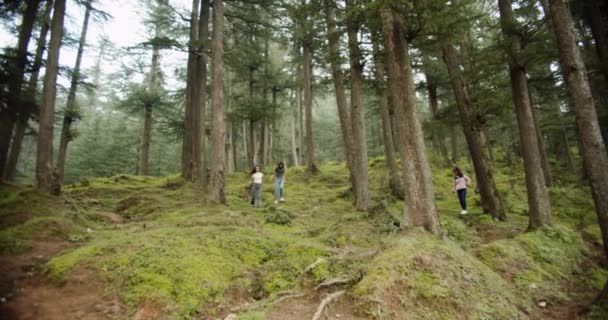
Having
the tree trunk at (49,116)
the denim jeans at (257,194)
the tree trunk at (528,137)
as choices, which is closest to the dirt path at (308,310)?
the tree trunk at (528,137)

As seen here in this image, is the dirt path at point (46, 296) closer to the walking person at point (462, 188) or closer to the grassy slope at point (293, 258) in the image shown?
the grassy slope at point (293, 258)

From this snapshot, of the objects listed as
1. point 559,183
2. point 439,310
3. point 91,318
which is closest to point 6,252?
point 91,318

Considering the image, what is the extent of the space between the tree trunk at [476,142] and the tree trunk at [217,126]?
7231 mm

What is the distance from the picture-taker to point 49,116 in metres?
8.87

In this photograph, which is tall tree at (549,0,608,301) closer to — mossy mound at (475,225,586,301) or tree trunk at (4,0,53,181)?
mossy mound at (475,225,586,301)

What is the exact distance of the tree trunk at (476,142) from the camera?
9109mm

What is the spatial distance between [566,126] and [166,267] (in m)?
22.4

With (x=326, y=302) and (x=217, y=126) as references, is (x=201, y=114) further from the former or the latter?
(x=326, y=302)

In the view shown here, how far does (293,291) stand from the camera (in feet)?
13.9

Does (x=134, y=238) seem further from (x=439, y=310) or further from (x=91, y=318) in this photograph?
(x=439, y=310)

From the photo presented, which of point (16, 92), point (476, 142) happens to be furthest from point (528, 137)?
point (16, 92)

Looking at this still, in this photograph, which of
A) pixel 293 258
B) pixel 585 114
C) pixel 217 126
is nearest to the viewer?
pixel 585 114

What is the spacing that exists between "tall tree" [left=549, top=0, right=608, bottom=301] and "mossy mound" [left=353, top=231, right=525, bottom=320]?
2079mm

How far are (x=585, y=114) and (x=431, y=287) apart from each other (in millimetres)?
4051
